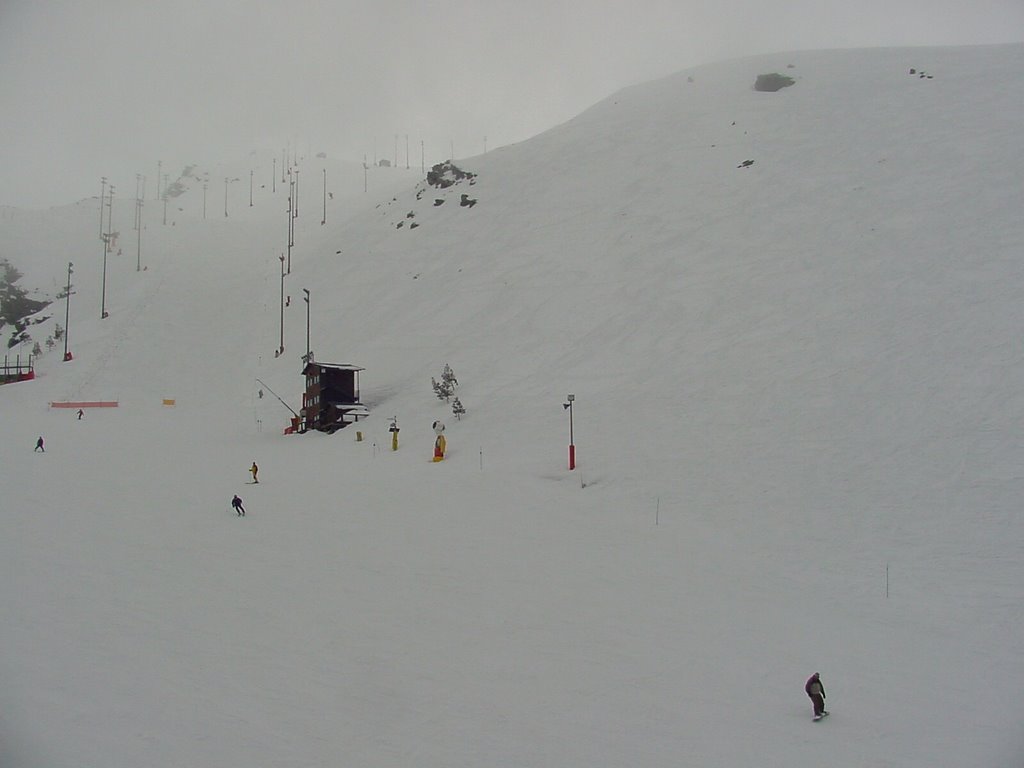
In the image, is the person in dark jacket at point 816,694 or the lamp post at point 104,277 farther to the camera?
the lamp post at point 104,277

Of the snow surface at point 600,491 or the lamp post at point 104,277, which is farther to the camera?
the lamp post at point 104,277

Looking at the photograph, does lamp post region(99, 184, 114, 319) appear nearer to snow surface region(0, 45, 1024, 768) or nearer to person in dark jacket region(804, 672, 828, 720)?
snow surface region(0, 45, 1024, 768)

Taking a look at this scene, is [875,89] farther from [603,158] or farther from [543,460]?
[543,460]

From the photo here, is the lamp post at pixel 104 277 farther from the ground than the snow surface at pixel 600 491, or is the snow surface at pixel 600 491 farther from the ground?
the lamp post at pixel 104 277

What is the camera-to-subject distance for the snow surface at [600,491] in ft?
39.8

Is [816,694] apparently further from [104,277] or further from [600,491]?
[104,277]

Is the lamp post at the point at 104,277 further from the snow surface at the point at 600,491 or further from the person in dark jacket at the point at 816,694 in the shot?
the person in dark jacket at the point at 816,694

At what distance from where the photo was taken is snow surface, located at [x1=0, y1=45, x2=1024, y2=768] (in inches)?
478

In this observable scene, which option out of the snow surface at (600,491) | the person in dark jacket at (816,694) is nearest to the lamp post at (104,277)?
the snow surface at (600,491)

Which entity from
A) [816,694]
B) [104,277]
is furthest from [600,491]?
[104,277]

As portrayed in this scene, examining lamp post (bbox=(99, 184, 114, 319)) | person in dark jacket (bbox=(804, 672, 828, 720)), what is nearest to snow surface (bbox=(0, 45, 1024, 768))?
person in dark jacket (bbox=(804, 672, 828, 720))

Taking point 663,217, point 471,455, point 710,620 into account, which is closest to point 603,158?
point 663,217

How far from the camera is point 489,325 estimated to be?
49062 mm

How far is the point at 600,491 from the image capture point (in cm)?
2600
